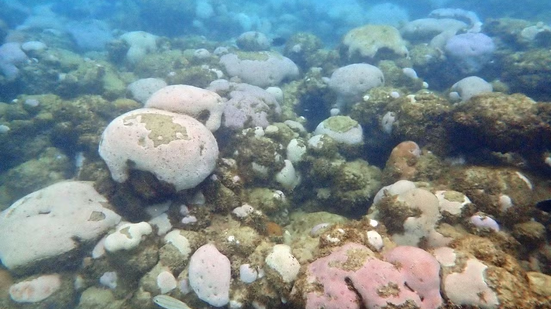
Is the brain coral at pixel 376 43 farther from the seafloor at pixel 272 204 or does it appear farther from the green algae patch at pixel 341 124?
the green algae patch at pixel 341 124

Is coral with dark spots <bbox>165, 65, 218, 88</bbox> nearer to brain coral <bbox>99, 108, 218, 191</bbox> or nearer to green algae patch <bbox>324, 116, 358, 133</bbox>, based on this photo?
green algae patch <bbox>324, 116, 358, 133</bbox>

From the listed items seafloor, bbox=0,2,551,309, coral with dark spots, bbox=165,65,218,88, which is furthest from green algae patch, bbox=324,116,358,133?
coral with dark spots, bbox=165,65,218,88

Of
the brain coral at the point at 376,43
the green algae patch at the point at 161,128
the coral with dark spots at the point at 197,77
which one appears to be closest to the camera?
the green algae patch at the point at 161,128

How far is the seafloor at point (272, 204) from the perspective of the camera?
3.84 meters

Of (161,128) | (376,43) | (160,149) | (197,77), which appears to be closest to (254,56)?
(197,77)

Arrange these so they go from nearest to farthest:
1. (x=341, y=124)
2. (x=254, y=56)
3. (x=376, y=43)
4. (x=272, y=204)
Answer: (x=272, y=204), (x=341, y=124), (x=254, y=56), (x=376, y=43)

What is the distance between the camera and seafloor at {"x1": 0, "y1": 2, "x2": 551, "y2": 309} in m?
3.84

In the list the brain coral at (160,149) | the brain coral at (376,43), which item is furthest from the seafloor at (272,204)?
the brain coral at (376,43)

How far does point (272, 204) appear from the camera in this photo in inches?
245

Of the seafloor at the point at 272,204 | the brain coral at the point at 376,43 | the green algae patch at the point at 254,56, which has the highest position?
the brain coral at the point at 376,43

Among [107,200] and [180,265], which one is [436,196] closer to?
[180,265]

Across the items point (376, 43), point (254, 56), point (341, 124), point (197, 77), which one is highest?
point (376, 43)

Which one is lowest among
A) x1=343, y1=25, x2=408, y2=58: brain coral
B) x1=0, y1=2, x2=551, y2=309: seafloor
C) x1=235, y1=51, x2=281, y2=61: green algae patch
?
x1=0, y1=2, x2=551, y2=309: seafloor

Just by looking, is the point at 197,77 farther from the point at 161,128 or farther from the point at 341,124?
the point at 341,124
